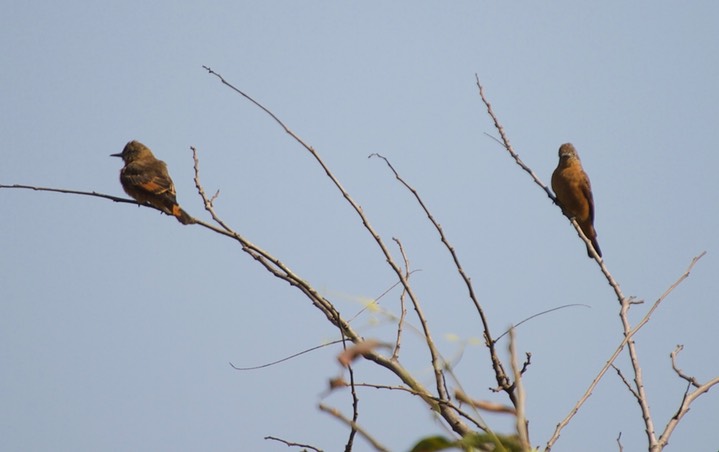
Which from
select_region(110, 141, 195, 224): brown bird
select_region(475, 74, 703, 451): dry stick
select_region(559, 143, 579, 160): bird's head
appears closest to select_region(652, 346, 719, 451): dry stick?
select_region(475, 74, 703, 451): dry stick

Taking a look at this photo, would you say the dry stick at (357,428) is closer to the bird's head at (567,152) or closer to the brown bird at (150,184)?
the brown bird at (150,184)

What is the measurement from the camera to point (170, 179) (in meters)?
7.93

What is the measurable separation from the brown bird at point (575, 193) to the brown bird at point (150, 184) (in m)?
4.05

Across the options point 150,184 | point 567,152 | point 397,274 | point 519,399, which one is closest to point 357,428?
point 519,399

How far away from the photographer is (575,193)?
29.7 feet

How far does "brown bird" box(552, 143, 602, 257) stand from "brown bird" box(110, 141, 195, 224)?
4.05 m

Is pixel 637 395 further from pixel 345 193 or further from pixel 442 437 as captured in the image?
pixel 442 437

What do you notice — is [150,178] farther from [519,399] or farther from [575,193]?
[519,399]

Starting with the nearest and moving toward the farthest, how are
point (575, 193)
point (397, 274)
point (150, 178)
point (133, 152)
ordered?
1. point (397, 274)
2. point (150, 178)
3. point (575, 193)
4. point (133, 152)

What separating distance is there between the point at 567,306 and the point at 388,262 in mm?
538

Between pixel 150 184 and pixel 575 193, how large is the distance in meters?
4.34

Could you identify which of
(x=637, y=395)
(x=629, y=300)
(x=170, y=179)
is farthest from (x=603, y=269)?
(x=170, y=179)

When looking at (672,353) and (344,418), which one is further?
(672,353)

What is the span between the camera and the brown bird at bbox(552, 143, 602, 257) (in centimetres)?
904
